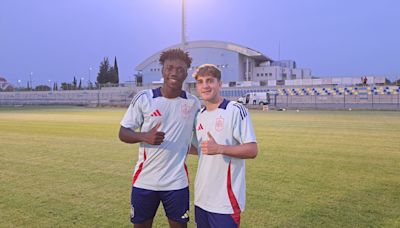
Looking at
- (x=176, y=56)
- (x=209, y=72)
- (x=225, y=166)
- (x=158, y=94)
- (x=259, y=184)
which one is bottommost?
(x=259, y=184)

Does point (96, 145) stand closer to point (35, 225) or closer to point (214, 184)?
point (35, 225)

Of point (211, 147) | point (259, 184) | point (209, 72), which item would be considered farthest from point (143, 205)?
point (259, 184)

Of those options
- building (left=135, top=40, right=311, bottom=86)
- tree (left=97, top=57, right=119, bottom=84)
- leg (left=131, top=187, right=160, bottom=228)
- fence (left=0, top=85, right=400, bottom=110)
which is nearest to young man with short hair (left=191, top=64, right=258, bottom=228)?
leg (left=131, top=187, right=160, bottom=228)

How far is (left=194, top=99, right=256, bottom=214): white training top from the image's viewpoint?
2990mm

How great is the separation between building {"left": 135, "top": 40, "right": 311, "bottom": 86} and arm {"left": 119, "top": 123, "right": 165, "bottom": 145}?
7328cm

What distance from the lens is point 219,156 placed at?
303cm

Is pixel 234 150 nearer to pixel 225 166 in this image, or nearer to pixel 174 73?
pixel 225 166

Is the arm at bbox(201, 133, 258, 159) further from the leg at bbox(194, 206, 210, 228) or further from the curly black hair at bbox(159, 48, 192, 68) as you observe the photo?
the curly black hair at bbox(159, 48, 192, 68)

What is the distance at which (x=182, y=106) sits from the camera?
3.39 metres

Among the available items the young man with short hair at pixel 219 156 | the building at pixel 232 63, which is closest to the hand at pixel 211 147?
the young man with short hair at pixel 219 156

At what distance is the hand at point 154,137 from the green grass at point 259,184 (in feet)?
7.12

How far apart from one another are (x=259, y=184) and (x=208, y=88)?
4289 millimetres

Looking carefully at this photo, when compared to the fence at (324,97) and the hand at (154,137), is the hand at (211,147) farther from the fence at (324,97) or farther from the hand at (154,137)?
the fence at (324,97)

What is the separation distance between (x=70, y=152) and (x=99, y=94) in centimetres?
6451
